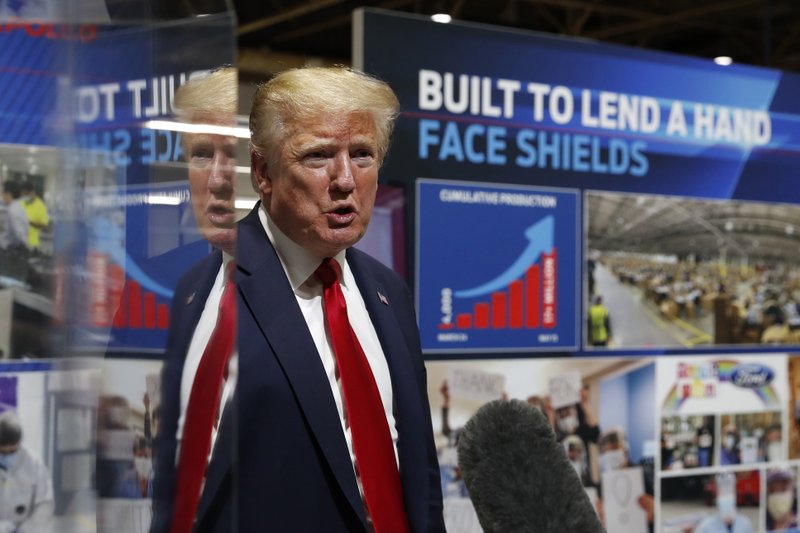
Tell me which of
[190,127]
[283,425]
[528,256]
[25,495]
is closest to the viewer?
[25,495]

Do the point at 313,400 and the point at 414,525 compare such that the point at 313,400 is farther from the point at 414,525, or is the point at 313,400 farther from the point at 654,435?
the point at 654,435

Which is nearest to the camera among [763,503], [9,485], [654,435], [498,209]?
[9,485]

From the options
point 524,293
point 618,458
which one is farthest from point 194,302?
point 618,458

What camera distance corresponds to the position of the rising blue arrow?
11.6 ft

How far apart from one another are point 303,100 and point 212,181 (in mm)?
797

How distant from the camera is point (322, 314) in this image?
Result: 157cm

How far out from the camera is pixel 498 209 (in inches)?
140

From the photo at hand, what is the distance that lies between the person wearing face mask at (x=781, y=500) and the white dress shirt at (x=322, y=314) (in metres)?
3.02

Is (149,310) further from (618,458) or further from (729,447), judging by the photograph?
(729,447)

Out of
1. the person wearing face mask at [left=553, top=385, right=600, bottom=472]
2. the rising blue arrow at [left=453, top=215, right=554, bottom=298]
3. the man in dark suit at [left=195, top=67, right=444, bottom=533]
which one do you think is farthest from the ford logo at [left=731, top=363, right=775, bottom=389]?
the man in dark suit at [left=195, top=67, right=444, bottom=533]

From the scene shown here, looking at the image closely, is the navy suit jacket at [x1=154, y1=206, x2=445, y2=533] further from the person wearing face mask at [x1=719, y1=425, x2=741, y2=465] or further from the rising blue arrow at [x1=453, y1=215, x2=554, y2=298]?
the person wearing face mask at [x1=719, y1=425, x2=741, y2=465]

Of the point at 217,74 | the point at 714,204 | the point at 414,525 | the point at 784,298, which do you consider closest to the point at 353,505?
the point at 414,525

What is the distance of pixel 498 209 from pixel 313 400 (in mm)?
2143

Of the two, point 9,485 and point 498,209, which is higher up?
point 498,209
